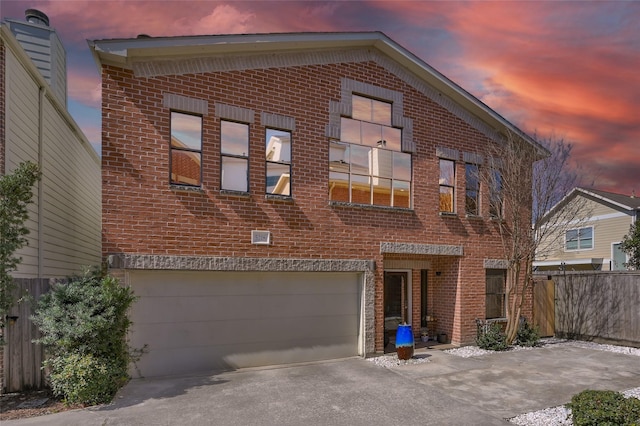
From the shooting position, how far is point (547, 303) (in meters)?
14.7

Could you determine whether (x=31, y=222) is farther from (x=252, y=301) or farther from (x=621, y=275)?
(x=621, y=275)

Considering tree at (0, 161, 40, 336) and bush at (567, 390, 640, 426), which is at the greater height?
tree at (0, 161, 40, 336)

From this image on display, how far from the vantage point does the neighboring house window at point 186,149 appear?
30.0 feet

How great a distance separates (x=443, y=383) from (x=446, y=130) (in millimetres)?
7631

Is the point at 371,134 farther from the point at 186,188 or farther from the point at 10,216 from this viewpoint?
the point at 10,216

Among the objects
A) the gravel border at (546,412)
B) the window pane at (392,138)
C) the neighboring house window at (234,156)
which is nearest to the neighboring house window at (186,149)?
the neighboring house window at (234,156)

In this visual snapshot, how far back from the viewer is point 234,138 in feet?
31.9

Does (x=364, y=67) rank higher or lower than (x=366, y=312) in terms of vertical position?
higher

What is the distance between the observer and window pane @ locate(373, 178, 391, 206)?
11523 millimetres

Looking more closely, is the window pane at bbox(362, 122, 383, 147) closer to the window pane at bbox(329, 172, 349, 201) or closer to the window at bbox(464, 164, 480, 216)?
the window pane at bbox(329, 172, 349, 201)

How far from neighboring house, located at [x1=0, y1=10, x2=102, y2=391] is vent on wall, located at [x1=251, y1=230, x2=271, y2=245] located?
167 inches

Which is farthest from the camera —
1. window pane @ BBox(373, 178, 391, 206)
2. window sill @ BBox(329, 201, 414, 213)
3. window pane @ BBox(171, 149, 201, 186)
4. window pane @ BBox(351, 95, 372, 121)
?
window pane @ BBox(373, 178, 391, 206)

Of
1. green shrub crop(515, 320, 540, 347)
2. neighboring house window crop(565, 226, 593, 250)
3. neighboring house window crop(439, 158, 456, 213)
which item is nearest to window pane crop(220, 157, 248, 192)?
neighboring house window crop(439, 158, 456, 213)

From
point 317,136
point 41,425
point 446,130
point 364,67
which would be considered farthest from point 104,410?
point 446,130
